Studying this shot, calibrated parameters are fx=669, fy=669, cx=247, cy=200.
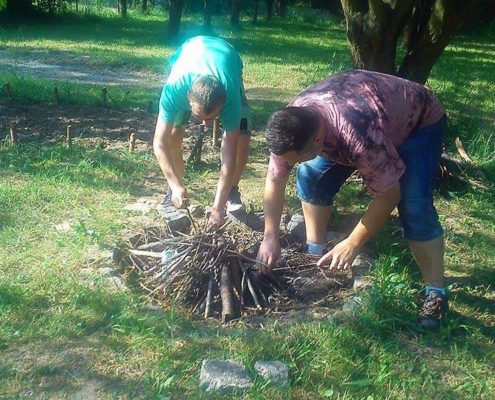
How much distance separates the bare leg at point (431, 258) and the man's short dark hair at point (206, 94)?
137 centimetres

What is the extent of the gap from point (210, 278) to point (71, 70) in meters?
9.46

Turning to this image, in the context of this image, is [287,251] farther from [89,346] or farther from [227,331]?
[89,346]

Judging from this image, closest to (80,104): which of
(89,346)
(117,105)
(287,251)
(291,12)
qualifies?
(117,105)

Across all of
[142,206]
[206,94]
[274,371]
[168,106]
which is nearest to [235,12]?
[142,206]

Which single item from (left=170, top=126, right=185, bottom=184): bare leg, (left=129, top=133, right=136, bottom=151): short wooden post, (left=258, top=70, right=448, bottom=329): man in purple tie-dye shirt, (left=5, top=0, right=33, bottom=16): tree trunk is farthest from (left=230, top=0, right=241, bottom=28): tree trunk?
(left=258, top=70, right=448, bottom=329): man in purple tie-dye shirt

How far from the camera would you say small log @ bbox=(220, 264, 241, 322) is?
3.81 metres

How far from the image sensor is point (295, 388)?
10.3ft

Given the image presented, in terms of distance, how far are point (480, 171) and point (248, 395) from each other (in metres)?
4.46

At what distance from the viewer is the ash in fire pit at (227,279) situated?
156 inches

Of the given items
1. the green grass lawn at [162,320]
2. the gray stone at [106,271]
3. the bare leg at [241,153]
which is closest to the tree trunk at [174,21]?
the green grass lawn at [162,320]

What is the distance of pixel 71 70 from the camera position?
41.1 feet

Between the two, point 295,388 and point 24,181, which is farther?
point 24,181

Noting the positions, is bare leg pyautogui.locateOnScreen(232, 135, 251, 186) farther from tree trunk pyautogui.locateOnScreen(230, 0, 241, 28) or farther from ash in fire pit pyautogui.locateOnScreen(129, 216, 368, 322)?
tree trunk pyautogui.locateOnScreen(230, 0, 241, 28)

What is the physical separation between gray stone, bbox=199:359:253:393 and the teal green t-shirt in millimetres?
1668
